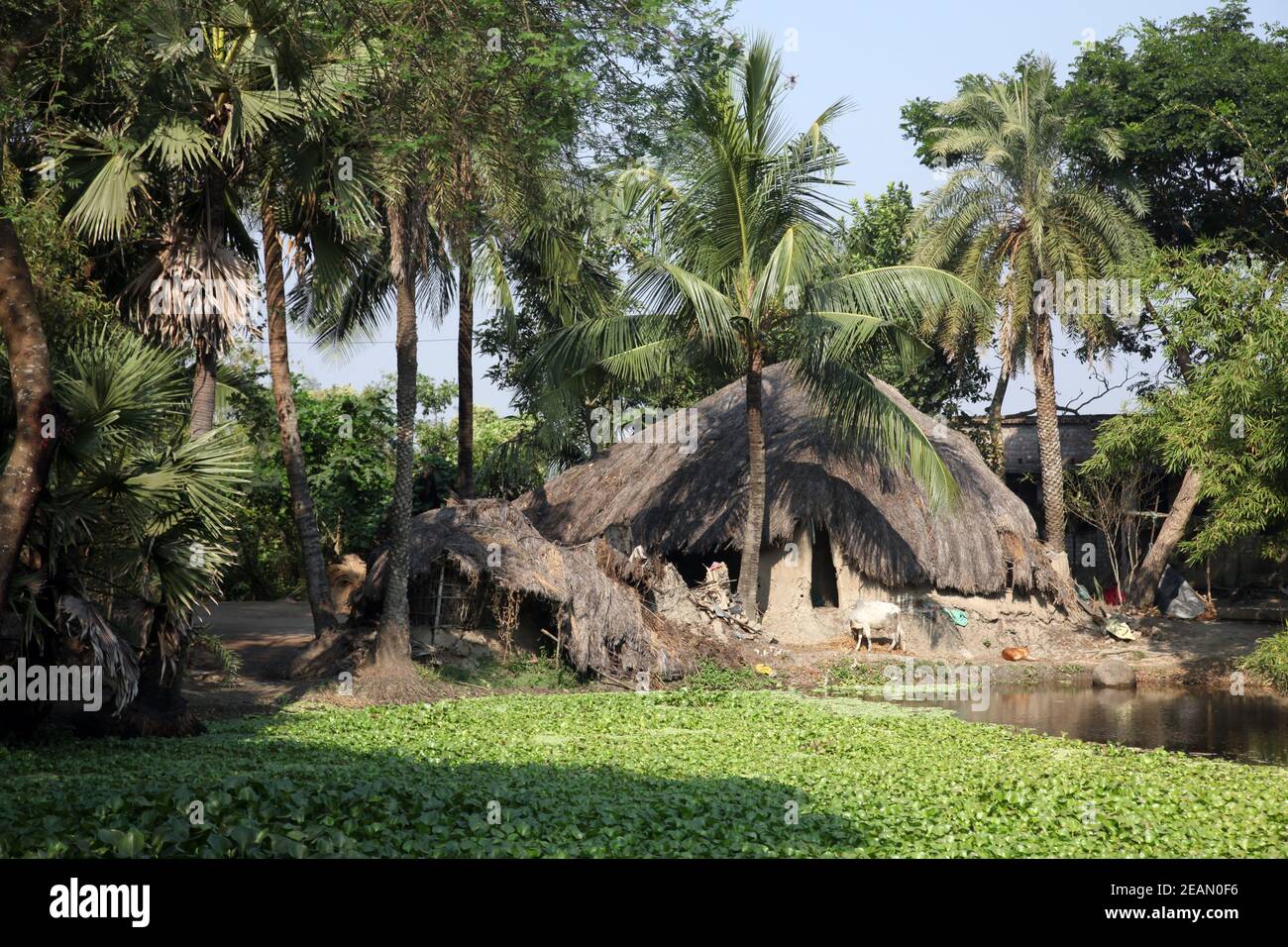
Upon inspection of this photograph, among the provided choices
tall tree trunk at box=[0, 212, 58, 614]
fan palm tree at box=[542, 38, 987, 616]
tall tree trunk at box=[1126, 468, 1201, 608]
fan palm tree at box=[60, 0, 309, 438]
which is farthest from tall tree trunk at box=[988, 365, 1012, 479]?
tall tree trunk at box=[0, 212, 58, 614]

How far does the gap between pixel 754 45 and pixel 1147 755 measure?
38.9 ft

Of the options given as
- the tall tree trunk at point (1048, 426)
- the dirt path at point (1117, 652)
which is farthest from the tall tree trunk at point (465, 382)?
the tall tree trunk at point (1048, 426)

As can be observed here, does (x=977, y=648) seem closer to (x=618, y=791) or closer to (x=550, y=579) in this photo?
(x=550, y=579)

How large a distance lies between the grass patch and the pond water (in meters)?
0.32

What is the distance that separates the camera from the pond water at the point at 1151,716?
50.2ft

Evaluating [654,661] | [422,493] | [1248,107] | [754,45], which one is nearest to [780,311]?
[754,45]

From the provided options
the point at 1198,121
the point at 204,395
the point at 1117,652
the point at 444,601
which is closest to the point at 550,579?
the point at 444,601

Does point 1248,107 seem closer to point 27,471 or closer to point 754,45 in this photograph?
point 754,45

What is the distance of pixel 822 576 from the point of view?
25.0 m

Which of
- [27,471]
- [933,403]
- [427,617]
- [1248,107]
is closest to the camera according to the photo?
[27,471]

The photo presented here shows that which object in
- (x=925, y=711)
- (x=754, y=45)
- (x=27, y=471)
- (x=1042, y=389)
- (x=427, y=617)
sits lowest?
(x=925, y=711)

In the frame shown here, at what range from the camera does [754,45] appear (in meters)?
18.8

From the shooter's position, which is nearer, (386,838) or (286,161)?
(386,838)

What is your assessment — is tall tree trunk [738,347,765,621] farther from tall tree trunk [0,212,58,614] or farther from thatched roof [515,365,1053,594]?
tall tree trunk [0,212,58,614]
